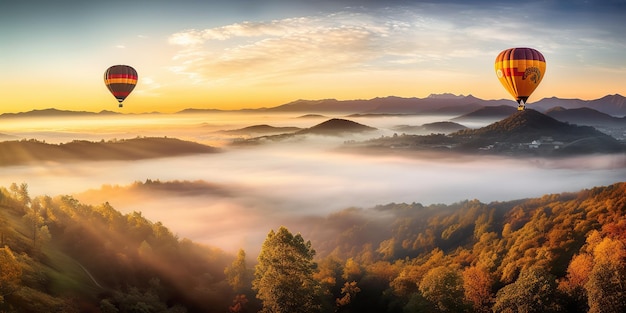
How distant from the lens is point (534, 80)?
113688 millimetres

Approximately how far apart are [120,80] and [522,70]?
321 ft

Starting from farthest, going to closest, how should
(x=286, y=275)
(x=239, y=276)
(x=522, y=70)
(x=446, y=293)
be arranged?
1. (x=239, y=276)
2. (x=522, y=70)
3. (x=446, y=293)
4. (x=286, y=275)

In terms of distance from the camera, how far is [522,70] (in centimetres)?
11250

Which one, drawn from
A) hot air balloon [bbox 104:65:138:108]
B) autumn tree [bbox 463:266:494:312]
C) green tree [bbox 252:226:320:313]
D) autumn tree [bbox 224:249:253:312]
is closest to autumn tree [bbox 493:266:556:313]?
autumn tree [bbox 463:266:494:312]

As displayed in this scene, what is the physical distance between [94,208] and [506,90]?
137 metres

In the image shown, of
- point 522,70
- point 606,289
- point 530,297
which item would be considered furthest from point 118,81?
point 606,289

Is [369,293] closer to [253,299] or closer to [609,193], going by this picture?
[253,299]

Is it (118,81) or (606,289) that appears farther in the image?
(118,81)

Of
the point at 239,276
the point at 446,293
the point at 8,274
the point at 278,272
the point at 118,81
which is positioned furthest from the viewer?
the point at 118,81

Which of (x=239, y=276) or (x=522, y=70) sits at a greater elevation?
(x=522, y=70)

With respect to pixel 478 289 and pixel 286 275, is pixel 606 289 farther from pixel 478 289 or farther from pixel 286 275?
pixel 286 275

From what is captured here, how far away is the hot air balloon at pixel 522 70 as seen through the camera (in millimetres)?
112625

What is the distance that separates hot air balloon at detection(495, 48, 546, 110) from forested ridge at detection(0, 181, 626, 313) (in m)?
36.4

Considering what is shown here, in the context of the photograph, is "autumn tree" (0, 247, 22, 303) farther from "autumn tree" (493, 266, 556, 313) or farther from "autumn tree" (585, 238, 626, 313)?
"autumn tree" (585, 238, 626, 313)
